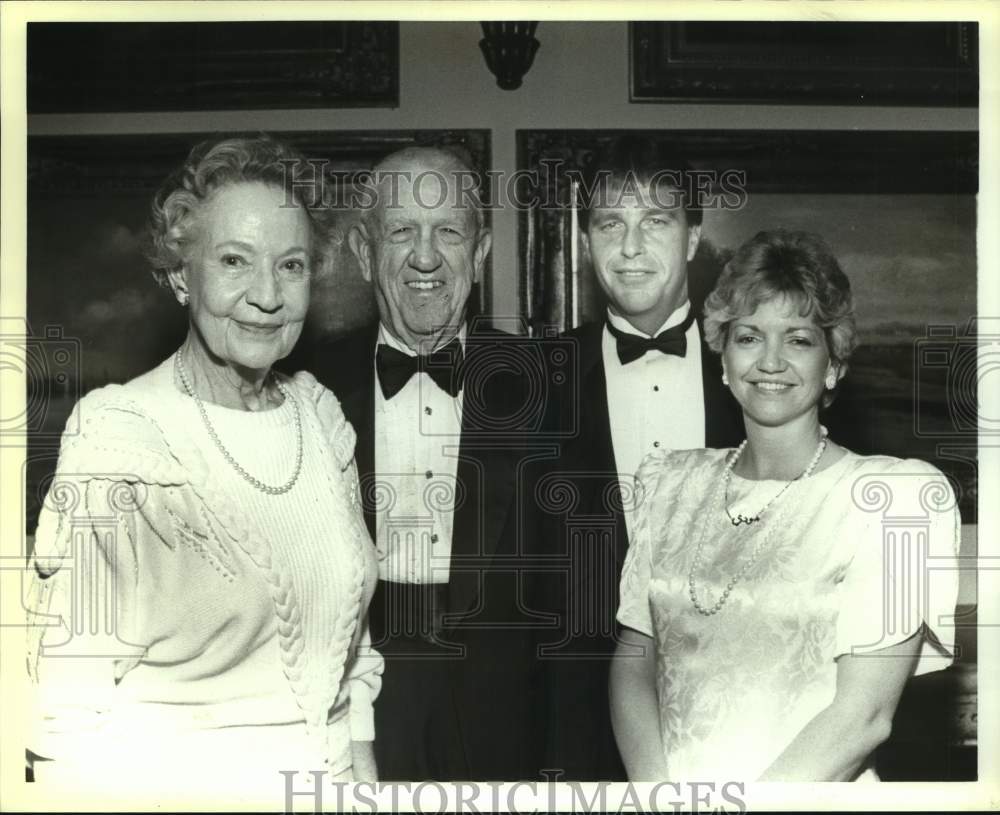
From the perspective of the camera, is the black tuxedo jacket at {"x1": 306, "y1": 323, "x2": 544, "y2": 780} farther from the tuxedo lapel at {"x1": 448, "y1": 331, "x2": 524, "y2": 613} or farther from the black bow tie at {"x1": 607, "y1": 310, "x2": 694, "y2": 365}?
the black bow tie at {"x1": 607, "y1": 310, "x2": 694, "y2": 365}

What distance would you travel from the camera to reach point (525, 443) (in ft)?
9.71

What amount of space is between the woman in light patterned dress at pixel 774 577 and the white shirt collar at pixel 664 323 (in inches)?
2.2

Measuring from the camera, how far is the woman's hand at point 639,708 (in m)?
2.93

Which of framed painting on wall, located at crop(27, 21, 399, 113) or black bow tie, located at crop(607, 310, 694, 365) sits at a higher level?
framed painting on wall, located at crop(27, 21, 399, 113)

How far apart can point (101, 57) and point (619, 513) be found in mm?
1741

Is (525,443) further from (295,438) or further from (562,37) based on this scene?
(562,37)

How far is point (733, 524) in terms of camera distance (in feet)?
9.61

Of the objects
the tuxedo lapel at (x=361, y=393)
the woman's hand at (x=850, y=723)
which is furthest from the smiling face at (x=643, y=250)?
the woman's hand at (x=850, y=723)

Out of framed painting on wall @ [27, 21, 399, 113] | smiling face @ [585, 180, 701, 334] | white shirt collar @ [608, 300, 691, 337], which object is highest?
framed painting on wall @ [27, 21, 399, 113]

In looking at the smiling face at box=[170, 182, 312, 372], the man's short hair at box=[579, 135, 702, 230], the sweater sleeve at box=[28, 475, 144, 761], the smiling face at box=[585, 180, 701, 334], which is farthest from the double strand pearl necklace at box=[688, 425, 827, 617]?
the sweater sleeve at box=[28, 475, 144, 761]

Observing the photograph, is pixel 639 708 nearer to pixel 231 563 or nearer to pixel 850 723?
pixel 850 723

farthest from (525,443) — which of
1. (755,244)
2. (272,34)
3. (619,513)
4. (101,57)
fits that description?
(101,57)

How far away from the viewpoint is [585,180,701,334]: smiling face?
2943 mm

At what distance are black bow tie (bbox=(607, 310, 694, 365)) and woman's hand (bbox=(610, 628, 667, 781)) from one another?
70cm
